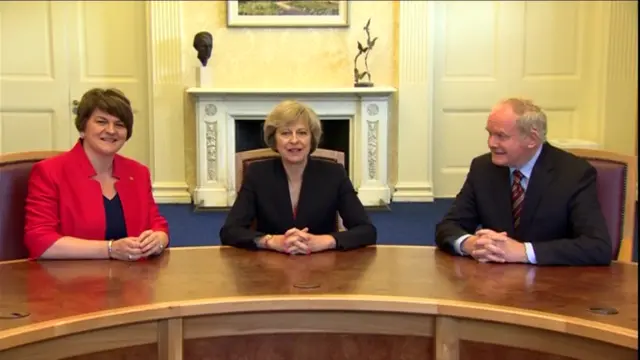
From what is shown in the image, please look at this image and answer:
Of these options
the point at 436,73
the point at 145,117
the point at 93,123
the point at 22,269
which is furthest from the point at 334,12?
the point at 22,269

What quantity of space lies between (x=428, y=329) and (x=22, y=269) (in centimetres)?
107

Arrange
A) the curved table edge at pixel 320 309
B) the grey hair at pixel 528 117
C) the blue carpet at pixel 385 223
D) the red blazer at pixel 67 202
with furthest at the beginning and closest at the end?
the blue carpet at pixel 385 223 < the grey hair at pixel 528 117 < the red blazer at pixel 67 202 < the curved table edge at pixel 320 309

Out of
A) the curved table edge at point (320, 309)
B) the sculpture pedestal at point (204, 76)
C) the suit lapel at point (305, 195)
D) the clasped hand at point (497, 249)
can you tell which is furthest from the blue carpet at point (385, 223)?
the curved table edge at point (320, 309)

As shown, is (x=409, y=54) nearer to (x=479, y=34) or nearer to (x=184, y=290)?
(x=479, y=34)

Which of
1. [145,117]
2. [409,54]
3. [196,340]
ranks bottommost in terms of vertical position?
[196,340]

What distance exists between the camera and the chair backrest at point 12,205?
238 centimetres

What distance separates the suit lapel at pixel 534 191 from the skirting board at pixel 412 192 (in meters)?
4.09

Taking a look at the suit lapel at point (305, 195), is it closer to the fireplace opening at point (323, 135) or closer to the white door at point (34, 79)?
the fireplace opening at point (323, 135)

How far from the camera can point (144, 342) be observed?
1.79 metres

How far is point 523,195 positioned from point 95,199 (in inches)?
49.6

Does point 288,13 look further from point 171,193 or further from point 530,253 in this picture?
point 530,253

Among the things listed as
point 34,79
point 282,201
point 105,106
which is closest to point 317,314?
point 282,201

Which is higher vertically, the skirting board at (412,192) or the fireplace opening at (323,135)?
the fireplace opening at (323,135)

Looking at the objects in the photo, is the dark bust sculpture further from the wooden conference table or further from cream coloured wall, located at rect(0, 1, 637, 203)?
the wooden conference table
